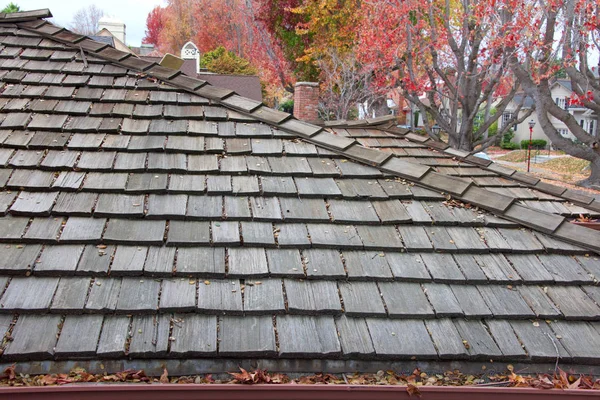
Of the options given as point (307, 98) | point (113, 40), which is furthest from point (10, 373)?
point (113, 40)

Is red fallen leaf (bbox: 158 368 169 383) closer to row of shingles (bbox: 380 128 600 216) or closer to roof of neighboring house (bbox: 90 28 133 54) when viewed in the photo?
row of shingles (bbox: 380 128 600 216)

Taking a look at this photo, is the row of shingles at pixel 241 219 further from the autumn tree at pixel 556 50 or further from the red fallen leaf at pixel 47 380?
the autumn tree at pixel 556 50

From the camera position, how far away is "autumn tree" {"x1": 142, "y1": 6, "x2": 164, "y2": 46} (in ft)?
267

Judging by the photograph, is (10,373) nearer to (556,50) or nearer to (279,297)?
(279,297)

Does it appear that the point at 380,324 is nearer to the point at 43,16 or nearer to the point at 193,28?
the point at 43,16

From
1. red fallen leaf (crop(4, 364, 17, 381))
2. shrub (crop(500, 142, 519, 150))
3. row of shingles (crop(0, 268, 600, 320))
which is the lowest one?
shrub (crop(500, 142, 519, 150))

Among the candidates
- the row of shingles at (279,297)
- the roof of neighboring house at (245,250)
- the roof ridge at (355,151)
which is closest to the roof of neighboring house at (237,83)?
the roof ridge at (355,151)

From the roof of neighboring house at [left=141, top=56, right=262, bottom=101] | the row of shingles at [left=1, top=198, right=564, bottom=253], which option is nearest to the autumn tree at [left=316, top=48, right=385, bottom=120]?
the roof of neighboring house at [left=141, top=56, right=262, bottom=101]

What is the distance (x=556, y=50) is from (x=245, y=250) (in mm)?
17525

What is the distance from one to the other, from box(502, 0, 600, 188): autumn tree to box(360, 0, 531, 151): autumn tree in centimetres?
70

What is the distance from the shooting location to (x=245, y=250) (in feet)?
9.89

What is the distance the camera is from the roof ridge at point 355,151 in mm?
3549

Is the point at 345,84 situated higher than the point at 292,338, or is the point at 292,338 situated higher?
the point at 345,84

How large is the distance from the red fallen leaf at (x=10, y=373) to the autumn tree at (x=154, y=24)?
85.7 metres
